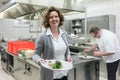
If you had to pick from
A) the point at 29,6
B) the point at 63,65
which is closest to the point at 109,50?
the point at 63,65

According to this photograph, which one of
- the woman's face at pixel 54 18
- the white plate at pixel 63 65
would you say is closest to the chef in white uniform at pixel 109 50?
the white plate at pixel 63 65

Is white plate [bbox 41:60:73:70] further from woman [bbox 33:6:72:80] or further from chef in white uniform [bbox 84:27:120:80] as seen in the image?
chef in white uniform [bbox 84:27:120:80]

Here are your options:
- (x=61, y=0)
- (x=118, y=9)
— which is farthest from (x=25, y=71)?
(x=118, y=9)

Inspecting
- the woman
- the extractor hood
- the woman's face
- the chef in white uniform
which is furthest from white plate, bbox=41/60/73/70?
the extractor hood

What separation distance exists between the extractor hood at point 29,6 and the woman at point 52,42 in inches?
59.6

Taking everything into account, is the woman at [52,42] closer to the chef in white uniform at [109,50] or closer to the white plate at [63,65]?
the white plate at [63,65]

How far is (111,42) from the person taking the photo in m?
2.61

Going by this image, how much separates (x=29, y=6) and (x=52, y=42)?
1877 millimetres

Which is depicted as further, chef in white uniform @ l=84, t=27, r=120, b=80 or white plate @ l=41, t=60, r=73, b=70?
chef in white uniform @ l=84, t=27, r=120, b=80

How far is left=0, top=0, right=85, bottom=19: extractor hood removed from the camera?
2.98 m

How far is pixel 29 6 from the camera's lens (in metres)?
3.15

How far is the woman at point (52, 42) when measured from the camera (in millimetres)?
1488

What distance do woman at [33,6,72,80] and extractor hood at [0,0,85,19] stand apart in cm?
152

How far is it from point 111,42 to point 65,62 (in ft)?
4.46
